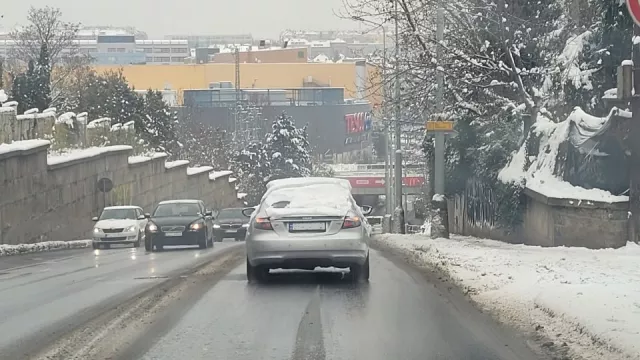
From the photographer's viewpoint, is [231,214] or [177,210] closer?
[177,210]

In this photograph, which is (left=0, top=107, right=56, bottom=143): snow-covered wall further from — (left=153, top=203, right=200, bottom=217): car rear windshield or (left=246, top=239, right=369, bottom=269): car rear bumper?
(left=246, top=239, right=369, bottom=269): car rear bumper

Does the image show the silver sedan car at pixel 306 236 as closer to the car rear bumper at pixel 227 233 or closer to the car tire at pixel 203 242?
the car tire at pixel 203 242

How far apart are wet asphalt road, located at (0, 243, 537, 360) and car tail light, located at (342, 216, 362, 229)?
84 cm

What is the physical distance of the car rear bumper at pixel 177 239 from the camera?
2771 centimetres

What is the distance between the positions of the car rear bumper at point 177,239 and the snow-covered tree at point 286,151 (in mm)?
57293

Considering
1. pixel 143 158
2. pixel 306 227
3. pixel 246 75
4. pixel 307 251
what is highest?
pixel 246 75

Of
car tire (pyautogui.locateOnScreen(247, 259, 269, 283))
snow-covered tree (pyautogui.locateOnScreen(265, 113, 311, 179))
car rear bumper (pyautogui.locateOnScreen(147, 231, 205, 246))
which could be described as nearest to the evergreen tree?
snow-covered tree (pyautogui.locateOnScreen(265, 113, 311, 179))

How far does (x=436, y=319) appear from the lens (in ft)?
35.0

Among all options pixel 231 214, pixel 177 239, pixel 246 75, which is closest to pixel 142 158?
pixel 231 214

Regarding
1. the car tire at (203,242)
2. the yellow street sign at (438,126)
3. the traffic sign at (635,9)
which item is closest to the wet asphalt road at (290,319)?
the traffic sign at (635,9)

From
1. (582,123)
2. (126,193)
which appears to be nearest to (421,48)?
(582,123)

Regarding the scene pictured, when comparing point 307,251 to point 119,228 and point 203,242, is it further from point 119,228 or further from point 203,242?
point 119,228

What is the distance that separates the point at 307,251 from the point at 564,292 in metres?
3.92

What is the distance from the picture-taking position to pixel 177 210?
29.2 m
